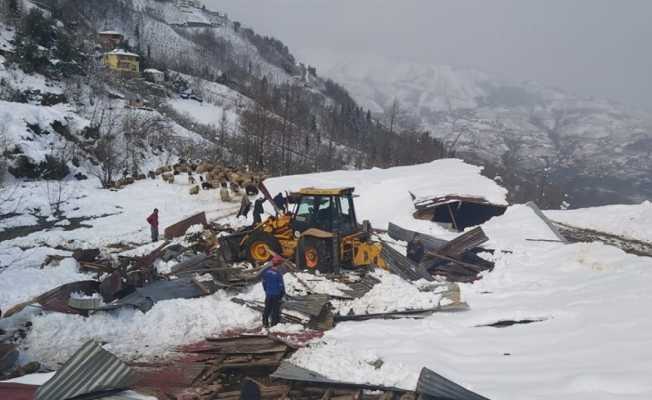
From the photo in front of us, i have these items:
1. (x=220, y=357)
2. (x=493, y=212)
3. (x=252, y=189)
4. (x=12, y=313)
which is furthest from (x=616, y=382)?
(x=252, y=189)

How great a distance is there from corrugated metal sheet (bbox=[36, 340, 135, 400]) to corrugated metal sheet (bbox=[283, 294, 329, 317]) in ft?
11.6

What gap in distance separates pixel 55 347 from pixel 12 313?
3.96ft

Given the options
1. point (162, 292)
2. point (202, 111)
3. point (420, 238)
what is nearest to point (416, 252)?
point (420, 238)

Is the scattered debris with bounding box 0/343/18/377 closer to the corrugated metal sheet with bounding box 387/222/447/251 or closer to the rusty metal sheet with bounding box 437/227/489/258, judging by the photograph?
the rusty metal sheet with bounding box 437/227/489/258

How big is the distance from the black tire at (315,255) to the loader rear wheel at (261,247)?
3.01 feet

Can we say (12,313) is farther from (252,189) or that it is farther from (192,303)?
(252,189)

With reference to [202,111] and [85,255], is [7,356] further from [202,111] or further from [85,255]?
[202,111]

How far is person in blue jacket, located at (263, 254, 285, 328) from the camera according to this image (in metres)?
8.85

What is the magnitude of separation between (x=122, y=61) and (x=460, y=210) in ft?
231

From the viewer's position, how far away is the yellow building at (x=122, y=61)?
73.9 metres

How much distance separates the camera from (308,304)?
9469 mm

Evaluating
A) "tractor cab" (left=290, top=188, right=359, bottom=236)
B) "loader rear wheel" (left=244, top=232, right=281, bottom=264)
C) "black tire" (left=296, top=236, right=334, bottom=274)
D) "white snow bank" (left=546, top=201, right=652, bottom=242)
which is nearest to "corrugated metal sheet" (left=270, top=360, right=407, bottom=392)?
"black tire" (left=296, top=236, right=334, bottom=274)

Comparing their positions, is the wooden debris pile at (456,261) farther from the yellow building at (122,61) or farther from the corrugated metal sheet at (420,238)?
the yellow building at (122,61)

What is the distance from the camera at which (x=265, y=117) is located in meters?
44.2
